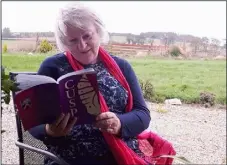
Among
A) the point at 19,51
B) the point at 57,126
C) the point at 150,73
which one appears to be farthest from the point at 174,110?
the point at 57,126

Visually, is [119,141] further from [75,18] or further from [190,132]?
[190,132]

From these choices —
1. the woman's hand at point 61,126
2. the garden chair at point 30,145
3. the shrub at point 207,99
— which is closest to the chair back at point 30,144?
the garden chair at point 30,145

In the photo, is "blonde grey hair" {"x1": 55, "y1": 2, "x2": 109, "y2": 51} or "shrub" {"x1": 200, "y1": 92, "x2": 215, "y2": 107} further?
"shrub" {"x1": 200, "y1": 92, "x2": 215, "y2": 107}

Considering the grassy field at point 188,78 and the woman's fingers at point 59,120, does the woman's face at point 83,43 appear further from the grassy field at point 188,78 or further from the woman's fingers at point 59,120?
the grassy field at point 188,78

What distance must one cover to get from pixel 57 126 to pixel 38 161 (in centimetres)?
33

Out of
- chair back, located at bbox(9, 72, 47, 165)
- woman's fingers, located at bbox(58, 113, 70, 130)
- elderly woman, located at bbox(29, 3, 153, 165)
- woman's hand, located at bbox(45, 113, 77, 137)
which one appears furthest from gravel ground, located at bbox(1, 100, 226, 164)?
woman's fingers, located at bbox(58, 113, 70, 130)

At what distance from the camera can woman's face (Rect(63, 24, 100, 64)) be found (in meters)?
1.26

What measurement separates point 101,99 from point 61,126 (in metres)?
0.19

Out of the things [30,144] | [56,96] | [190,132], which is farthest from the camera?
[190,132]

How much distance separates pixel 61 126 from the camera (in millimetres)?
1084

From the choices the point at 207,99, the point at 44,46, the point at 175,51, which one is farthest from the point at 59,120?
the point at 207,99

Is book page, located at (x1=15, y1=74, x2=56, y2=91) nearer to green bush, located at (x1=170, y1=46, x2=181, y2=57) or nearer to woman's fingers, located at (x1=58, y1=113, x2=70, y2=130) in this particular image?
woman's fingers, located at (x1=58, y1=113, x2=70, y2=130)

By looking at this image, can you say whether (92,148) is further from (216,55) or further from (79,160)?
(216,55)

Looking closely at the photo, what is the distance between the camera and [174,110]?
3967mm
